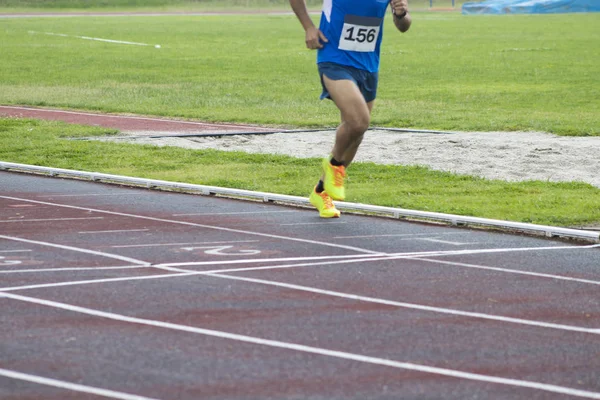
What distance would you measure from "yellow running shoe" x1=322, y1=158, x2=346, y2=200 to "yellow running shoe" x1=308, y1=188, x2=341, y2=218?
0.09 metres

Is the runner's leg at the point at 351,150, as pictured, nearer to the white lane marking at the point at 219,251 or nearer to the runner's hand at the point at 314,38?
the runner's hand at the point at 314,38

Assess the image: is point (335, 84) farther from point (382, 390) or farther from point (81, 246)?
point (382, 390)

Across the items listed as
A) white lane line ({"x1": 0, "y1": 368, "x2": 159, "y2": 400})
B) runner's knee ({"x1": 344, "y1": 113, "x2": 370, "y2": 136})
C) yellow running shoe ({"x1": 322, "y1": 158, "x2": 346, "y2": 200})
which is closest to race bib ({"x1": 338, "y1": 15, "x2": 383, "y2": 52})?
runner's knee ({"x1": 344, "y1": 113, "x2": 370, "y2": 136})

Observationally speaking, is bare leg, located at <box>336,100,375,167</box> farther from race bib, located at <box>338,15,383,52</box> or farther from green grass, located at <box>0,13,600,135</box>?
green grass, located at <box>0,13,600,135</box>

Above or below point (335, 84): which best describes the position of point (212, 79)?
below

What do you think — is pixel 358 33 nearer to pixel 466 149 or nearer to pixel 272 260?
pixel 272 260

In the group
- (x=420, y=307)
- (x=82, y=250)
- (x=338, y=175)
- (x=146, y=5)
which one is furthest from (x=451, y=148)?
(x=146, y=5)

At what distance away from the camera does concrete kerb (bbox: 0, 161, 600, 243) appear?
8508 mm

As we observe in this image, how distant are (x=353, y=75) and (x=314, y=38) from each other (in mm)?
418

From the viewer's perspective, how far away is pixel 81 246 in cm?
790

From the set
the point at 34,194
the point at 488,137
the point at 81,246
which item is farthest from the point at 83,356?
the point at 488,137

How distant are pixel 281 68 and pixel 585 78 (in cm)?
694

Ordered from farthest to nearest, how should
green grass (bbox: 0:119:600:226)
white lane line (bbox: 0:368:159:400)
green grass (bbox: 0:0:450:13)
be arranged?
green grass (bbox: 0:0:450:13), green grass (bbox: 0:119:600:226), white lane line (bbox: 0:368:159:400)

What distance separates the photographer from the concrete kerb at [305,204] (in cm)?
851
